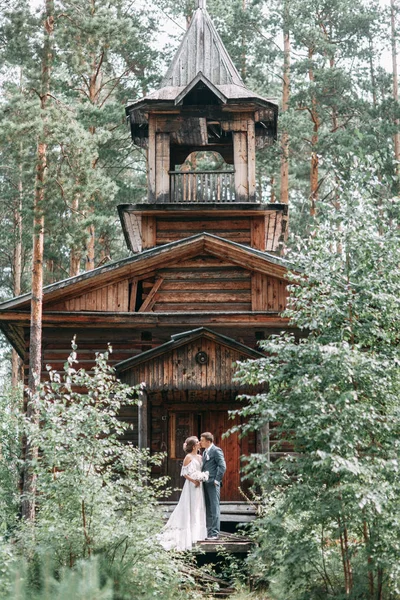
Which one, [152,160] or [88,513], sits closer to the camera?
[88,513]

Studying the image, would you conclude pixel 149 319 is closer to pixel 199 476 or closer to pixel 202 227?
pixel 202 227

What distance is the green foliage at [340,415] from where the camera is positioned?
8383mm

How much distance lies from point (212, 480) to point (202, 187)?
905 centimetres

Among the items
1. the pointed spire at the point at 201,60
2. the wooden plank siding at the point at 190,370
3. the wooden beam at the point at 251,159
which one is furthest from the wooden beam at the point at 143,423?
the pointed spire at the point at 201,60

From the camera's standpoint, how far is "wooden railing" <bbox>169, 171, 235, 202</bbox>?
65.6 ft

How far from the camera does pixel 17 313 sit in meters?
17.2

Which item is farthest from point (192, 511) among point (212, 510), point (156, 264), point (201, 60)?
point (201, 60)

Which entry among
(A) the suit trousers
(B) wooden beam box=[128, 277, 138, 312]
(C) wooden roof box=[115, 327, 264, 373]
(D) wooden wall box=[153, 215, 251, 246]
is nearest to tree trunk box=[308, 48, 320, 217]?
(D) wooden wall box=[153, 215, 251, 246]

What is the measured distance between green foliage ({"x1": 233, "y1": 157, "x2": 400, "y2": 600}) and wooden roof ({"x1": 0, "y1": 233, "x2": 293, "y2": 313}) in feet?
24.6

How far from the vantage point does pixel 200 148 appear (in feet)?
71.1

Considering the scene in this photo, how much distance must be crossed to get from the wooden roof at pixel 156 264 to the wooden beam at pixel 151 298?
35 centimetres

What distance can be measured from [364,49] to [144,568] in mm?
27009

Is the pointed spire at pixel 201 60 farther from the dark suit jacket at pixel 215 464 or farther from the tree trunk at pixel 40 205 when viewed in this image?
the dark suit jacket at pixel 215 464

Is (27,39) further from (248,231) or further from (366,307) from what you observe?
(366,307)
